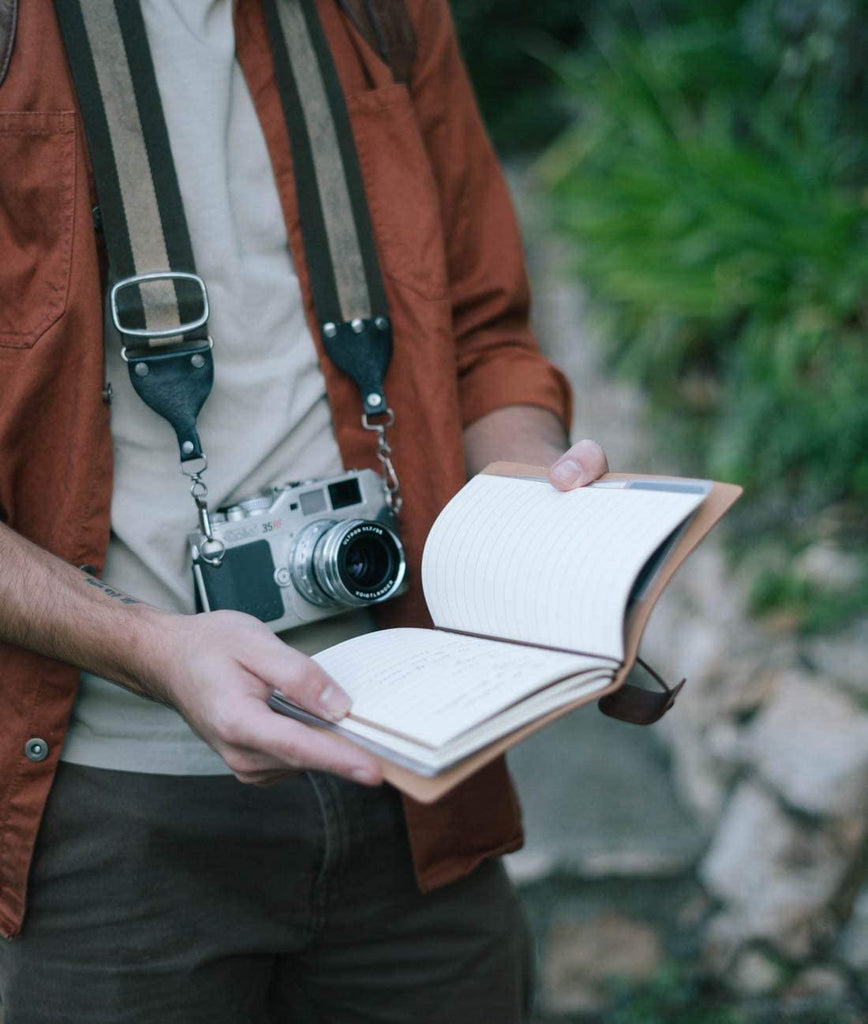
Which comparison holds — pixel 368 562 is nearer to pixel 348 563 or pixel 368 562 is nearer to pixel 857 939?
pixel 348 563

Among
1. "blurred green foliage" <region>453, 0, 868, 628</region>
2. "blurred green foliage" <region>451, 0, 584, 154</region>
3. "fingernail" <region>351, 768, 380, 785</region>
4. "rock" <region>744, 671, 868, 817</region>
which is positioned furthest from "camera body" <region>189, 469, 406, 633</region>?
"blurred green foliage" <region>451, 0, 584, 154</region>

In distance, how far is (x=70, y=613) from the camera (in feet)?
3.72

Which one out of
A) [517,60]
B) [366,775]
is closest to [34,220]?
[366,775]

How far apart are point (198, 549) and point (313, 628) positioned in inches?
8.0

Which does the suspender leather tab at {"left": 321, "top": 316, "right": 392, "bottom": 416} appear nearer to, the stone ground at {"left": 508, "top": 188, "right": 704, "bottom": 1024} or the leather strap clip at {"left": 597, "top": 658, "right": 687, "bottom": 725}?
the leather strap clip at {"left": 597, "top": 658, "right": 687, "bottom": 725}

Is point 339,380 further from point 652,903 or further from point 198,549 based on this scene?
point 652,903

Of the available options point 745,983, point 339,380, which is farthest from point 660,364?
point 339,380

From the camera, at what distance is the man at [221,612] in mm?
1172

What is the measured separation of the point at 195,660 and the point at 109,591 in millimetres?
175

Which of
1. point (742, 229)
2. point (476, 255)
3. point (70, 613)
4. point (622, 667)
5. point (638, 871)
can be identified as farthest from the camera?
point (742, 229)

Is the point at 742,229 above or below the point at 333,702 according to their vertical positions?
below

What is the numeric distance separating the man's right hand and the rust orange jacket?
7cm

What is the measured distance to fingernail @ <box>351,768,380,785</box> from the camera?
927mm

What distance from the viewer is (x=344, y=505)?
4.34ft
